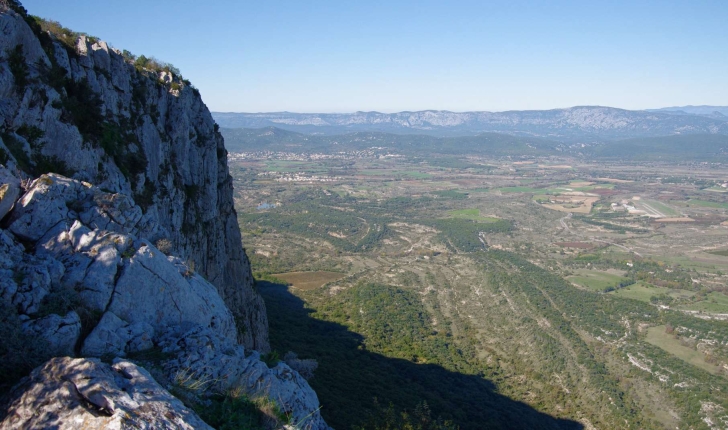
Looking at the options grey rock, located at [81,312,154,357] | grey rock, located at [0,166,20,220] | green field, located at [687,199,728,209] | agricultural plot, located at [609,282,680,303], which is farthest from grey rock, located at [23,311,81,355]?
green field, located at [687,199,728,209]

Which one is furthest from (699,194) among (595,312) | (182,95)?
(182,95)

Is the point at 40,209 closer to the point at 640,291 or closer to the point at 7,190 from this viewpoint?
the point at 7,190

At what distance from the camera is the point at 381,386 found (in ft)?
106

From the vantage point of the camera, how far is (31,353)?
789 centimetres

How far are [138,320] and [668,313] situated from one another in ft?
228

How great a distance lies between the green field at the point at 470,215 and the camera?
122169mm

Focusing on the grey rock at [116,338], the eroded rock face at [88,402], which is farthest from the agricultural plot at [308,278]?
the eroded rock face at [88,402]

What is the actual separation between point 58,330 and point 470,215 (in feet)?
408

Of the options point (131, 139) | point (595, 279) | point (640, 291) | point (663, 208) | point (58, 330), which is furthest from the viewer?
point (663, 208)

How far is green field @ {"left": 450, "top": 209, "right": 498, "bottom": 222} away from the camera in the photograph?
122m

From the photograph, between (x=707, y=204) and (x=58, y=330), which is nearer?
(x=58, y=330)

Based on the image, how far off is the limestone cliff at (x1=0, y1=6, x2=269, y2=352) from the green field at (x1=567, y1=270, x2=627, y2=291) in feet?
195

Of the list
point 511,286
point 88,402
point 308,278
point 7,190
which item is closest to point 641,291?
point 511,286

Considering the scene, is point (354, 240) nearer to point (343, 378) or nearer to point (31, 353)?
point (343, 378)
